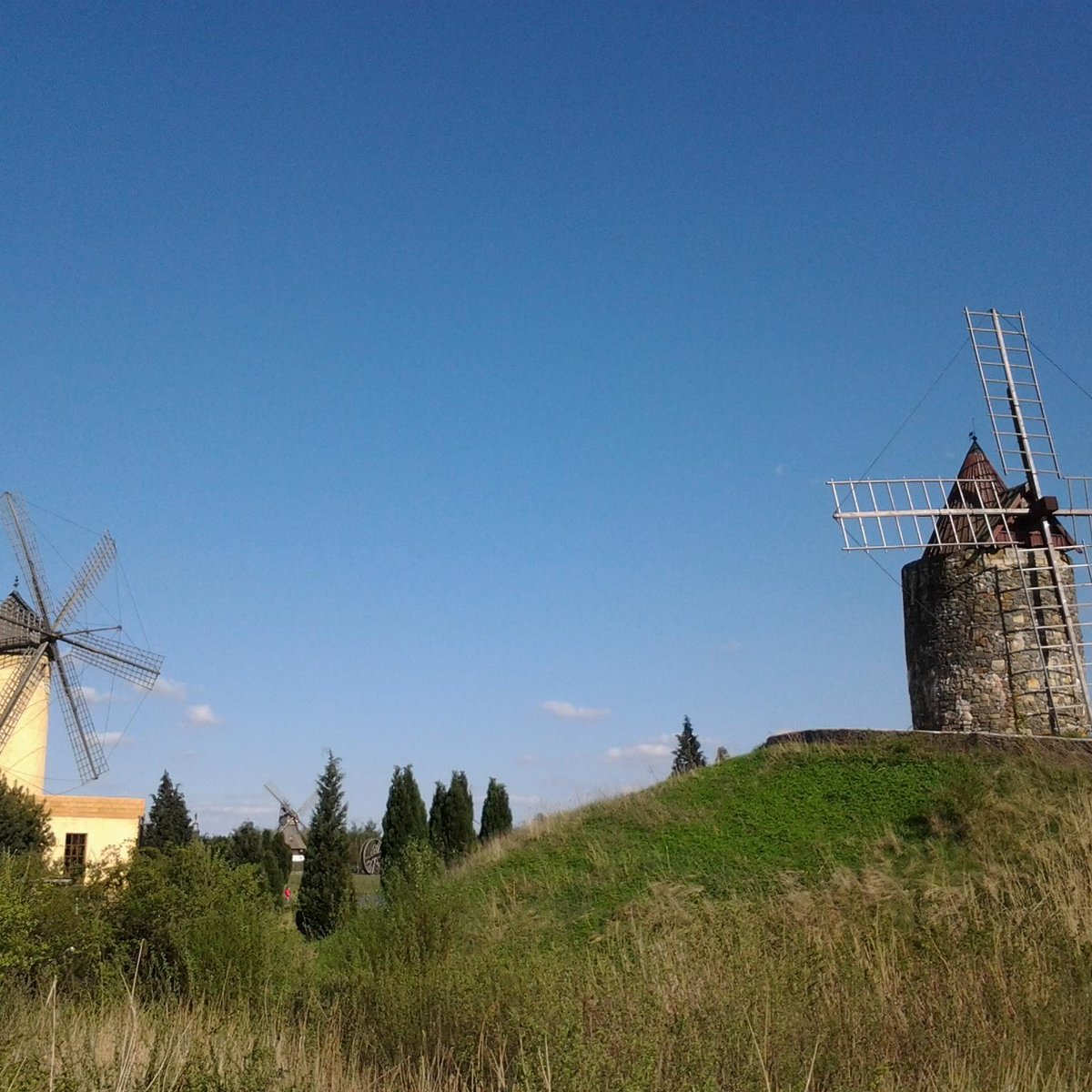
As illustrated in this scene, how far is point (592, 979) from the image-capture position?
6.50 meters

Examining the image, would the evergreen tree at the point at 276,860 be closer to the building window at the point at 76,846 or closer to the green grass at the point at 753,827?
the building window at the point at 76,846

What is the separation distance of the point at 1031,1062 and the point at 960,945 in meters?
1.90

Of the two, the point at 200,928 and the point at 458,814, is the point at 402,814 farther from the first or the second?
the point at 200,928

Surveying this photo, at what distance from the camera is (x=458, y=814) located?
27.5 m

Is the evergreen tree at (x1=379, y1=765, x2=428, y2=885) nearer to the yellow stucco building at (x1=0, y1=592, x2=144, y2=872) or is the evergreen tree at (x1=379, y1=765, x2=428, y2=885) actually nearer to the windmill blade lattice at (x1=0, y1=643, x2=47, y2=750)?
the yellow stucco building at (x1=0, y1=592, x2=144, y2=872)

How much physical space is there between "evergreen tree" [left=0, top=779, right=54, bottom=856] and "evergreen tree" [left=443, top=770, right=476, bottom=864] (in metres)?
9.41

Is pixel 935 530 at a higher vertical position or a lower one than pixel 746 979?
higher

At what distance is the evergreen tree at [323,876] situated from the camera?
22578 millimetres

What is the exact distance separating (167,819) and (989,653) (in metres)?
28.9

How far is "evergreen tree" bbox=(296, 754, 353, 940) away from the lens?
22578 millimetres

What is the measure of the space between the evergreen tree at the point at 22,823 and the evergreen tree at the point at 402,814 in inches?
297

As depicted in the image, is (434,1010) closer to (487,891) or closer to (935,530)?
(487,891)

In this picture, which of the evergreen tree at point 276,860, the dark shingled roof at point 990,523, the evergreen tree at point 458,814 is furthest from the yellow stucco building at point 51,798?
the dark shingled roof at point 990,523

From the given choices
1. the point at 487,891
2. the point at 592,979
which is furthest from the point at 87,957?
the point at 592,979
